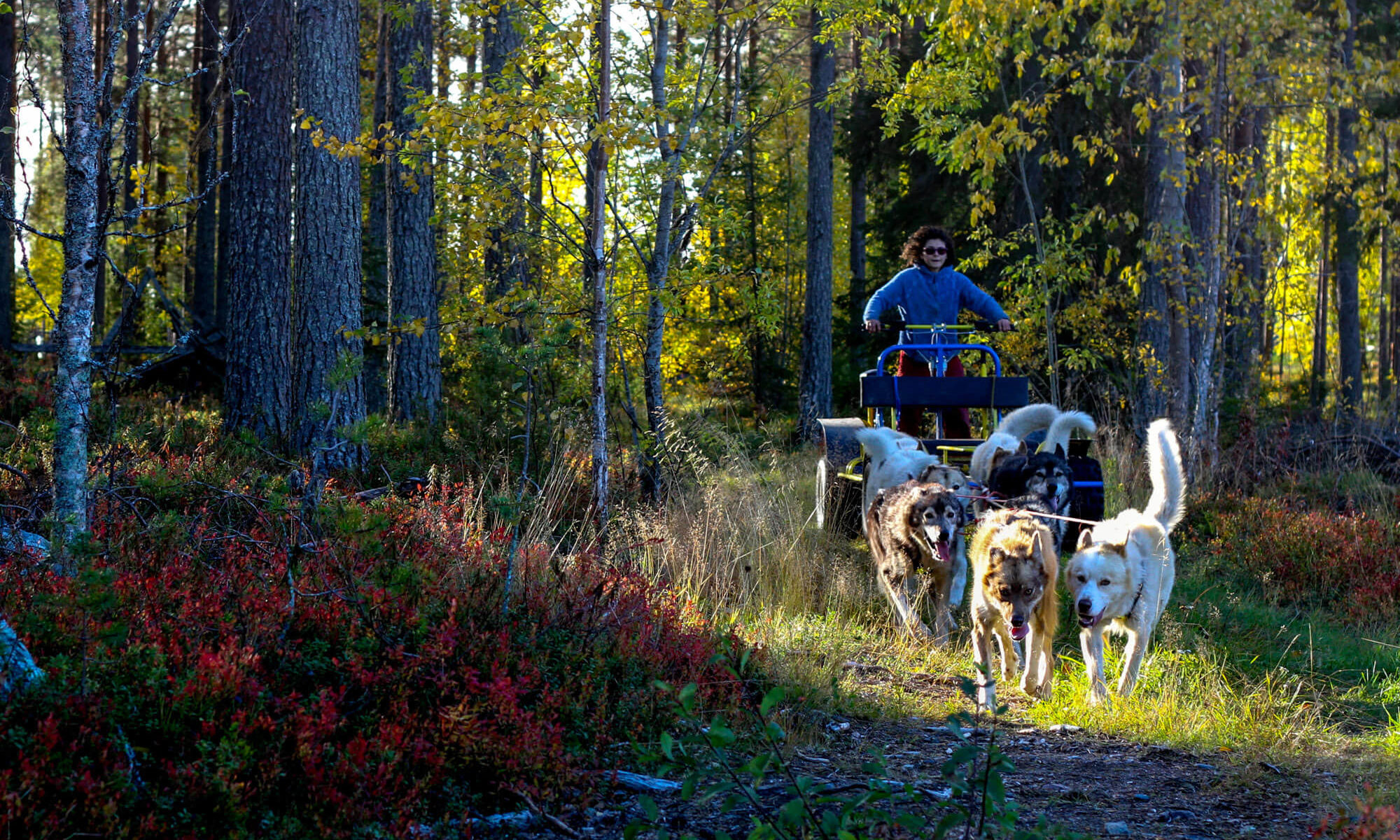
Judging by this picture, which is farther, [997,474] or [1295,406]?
[1295,406]

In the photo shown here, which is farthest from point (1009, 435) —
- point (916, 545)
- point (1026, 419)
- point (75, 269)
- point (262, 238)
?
point (262, 238)

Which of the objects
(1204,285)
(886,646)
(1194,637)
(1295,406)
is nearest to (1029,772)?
(886,646)

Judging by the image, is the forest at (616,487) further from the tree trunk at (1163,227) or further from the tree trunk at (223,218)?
the tree trunk at (223,218)

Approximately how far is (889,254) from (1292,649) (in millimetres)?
11164

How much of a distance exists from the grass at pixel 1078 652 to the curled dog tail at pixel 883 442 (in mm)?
814

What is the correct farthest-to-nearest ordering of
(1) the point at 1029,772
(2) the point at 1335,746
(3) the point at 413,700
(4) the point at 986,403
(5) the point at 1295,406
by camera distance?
1. (5) the point at 1295,406
2. (4) the point at 986,403
3. (2) the point at 1335,746
4. (1) the point at 1029,772
5. (3) the point at 413,700

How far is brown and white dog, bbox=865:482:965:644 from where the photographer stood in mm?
6328

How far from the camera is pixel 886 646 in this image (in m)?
6.60

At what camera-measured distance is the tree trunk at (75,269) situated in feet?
13.9

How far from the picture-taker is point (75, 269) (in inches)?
169

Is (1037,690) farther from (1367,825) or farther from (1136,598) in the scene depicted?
(1367,825)

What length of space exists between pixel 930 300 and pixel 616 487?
3098 mm

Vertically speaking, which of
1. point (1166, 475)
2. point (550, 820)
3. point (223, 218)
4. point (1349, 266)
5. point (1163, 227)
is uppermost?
point (223, 218)

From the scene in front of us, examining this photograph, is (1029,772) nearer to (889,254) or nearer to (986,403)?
(986,403)
